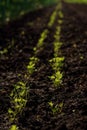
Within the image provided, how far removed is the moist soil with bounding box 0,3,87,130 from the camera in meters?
5.09

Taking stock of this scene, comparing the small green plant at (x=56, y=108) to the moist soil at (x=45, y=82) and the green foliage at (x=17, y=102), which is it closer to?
the moist soil at (x=45, y=82)

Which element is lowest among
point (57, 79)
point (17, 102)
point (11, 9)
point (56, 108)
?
point (56, 108)

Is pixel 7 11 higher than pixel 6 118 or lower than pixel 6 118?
higher

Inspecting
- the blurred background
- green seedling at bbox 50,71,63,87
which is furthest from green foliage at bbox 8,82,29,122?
the blurred background

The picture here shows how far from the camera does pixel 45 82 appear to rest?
6777 mm

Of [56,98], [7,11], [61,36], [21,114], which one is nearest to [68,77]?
[56,98]

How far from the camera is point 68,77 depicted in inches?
270

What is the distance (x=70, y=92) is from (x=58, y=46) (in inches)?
124

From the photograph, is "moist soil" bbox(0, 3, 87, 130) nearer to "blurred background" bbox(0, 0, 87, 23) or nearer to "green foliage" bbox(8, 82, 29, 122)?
"green foliage" bbox(8, 82, 29, 122)

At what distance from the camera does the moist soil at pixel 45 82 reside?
509 centimetres

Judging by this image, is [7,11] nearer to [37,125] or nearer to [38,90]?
[38,90]

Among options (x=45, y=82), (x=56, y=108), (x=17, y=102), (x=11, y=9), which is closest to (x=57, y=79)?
(x=45, y=82)

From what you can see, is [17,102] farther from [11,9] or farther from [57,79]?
[11,9]

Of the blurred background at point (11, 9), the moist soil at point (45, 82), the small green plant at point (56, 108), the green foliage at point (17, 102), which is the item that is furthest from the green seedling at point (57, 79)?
the blurred background at point (11, 9)
